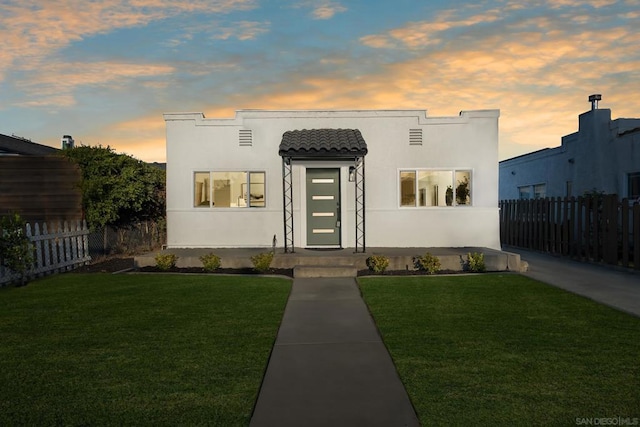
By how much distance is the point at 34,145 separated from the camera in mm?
22953

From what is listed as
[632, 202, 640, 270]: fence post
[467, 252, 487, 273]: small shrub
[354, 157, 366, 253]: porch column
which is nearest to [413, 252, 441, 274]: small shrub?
[467, 252, 487, 273]: small shrub

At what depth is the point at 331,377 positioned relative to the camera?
4.69 m

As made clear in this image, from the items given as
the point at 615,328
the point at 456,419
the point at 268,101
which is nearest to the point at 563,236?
the point at 615,328

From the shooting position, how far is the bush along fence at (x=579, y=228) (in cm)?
1234

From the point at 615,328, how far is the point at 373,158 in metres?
8.89

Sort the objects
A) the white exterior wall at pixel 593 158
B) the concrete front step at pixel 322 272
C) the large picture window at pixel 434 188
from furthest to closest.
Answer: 1. the white exterior wall at pixel 593 158
2. the large picture window at pixel 434 188
3. the concrete front step at pixel 322 272

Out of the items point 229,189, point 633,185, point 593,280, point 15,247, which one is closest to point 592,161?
point 633,185

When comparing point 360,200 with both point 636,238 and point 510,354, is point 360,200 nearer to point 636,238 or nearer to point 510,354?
point 636,238

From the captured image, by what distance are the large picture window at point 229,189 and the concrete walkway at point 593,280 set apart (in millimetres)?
8329

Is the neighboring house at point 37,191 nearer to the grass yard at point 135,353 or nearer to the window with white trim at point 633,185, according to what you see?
the grass yard at point 135,353

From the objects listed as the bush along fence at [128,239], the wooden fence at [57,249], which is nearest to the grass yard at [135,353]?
the wooden fence at [57,249]

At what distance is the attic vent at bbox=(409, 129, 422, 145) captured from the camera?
46.6 ft

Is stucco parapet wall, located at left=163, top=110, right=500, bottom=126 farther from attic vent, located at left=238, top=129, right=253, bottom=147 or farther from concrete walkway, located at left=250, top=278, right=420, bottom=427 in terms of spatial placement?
concrete walkway, located at left=250, top=278, right=420, bottom=427

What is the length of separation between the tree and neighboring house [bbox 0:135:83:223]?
0.41 metres
